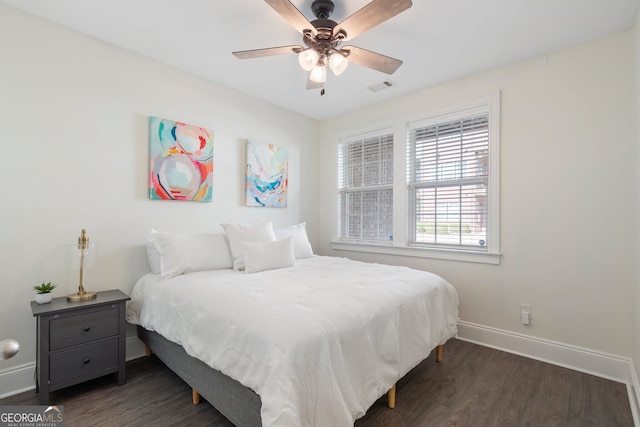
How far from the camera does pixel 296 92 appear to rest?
352 centimetres

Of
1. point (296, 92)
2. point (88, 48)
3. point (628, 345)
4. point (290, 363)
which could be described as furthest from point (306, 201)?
point (628, 345)

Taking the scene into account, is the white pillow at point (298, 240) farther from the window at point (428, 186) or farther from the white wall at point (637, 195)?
the white wall at point (637, 195)

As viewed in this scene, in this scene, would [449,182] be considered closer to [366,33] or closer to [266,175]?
[366,33]

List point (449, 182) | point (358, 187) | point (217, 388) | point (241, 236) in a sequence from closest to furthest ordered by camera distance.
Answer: point (217, 388) < point (241, 236) < point (449, 182) < point (358, 187)

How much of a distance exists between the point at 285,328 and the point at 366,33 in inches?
86.2

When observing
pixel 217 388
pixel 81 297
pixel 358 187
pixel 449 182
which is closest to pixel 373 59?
pixel 449 182

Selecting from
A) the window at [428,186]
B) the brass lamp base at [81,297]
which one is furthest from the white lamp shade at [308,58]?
the brass lamp base at [81,297]

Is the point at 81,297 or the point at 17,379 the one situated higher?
the point at 81,297

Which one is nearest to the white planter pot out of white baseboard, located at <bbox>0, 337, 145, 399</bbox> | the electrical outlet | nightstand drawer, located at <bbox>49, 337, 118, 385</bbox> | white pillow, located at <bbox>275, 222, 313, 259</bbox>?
nightstand drawer, located at <bbox>49, 337, 118, 385</bbox>

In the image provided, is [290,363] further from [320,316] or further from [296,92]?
[296,92]

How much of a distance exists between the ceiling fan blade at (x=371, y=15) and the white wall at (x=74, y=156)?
6.07 ft

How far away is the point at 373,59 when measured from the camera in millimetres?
2221

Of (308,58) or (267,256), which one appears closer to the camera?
(308,58)

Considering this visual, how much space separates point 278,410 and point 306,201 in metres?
3.23
